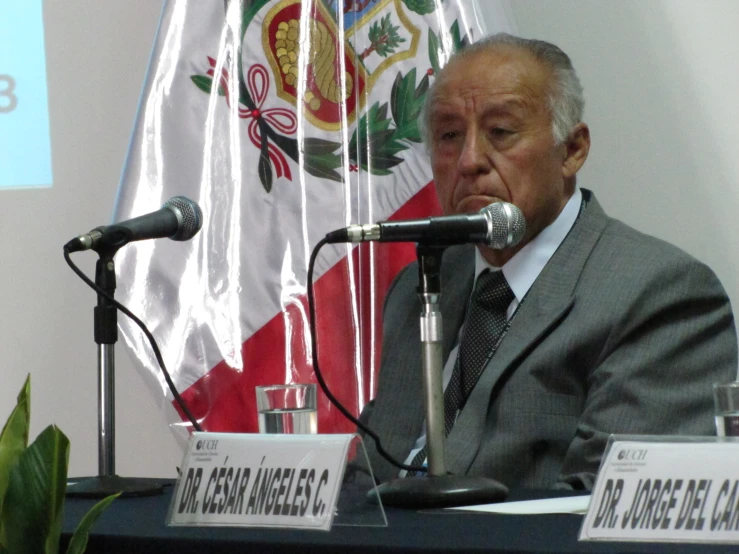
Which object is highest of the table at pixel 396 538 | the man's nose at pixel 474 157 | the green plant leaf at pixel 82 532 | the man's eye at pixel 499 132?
the man's eye at pixel 499 132

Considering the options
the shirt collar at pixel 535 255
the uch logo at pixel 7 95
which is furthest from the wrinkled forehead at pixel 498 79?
the uch logo at pixel 7 95

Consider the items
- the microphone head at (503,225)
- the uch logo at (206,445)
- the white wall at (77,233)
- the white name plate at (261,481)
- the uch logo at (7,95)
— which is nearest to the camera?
the white name plate at (261,481)

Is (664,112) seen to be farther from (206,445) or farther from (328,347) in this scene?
(206,445)

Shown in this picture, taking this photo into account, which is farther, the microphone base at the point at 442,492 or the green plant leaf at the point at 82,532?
the microphone base at the point at 442,492

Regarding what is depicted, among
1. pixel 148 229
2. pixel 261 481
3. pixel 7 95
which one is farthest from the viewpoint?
pixel 7 95

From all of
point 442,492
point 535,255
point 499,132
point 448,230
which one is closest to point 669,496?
point 442,492

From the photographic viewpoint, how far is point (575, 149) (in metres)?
1.94

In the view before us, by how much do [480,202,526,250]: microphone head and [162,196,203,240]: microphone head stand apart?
0.51 metres

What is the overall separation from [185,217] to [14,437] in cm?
71

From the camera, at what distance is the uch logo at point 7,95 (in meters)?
2.79

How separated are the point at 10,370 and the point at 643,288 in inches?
79.6

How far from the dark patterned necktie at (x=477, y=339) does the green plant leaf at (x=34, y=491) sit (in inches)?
36.8

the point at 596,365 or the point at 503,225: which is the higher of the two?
the point at 503,225

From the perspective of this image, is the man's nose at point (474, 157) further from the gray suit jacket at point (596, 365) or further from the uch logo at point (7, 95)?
the uch logo at point (7, 95)
